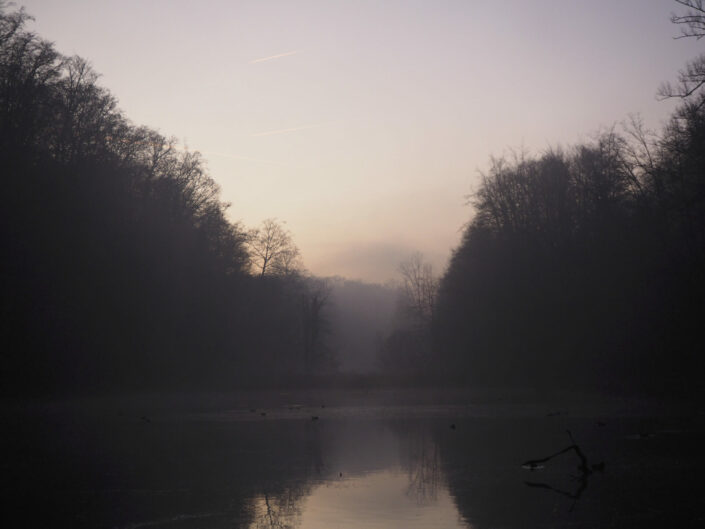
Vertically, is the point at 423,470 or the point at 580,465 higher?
the point at 580,465

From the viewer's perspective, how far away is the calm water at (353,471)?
909 cm

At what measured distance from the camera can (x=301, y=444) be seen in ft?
55.0

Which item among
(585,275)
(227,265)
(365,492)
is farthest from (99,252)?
(365,492)

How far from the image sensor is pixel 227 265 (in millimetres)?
57031

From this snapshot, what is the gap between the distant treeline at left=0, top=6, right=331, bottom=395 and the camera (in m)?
31.9

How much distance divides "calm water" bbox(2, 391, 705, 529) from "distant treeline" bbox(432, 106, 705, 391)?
33.9 feet

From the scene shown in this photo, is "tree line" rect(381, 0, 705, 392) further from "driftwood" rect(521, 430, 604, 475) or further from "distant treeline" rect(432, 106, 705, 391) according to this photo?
"driftwood" rect(521, 430, 604, 475)

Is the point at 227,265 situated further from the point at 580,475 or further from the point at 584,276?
the point at 580,475

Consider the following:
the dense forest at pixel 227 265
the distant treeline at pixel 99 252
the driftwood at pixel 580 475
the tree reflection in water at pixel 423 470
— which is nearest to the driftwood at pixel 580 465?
the driftwood at pixel 580 475

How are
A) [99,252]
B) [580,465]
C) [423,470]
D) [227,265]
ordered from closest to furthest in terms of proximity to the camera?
1. [580,465]
2. [423,470]
3. [99,252]
4. [227,265]

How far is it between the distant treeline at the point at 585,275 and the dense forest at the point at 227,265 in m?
0.12

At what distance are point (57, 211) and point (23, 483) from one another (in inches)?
1005

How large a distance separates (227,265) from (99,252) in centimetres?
1884

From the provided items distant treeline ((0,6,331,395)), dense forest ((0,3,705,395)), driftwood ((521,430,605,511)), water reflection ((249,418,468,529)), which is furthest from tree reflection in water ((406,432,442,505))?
distant treeline ((0,6,331,395))
